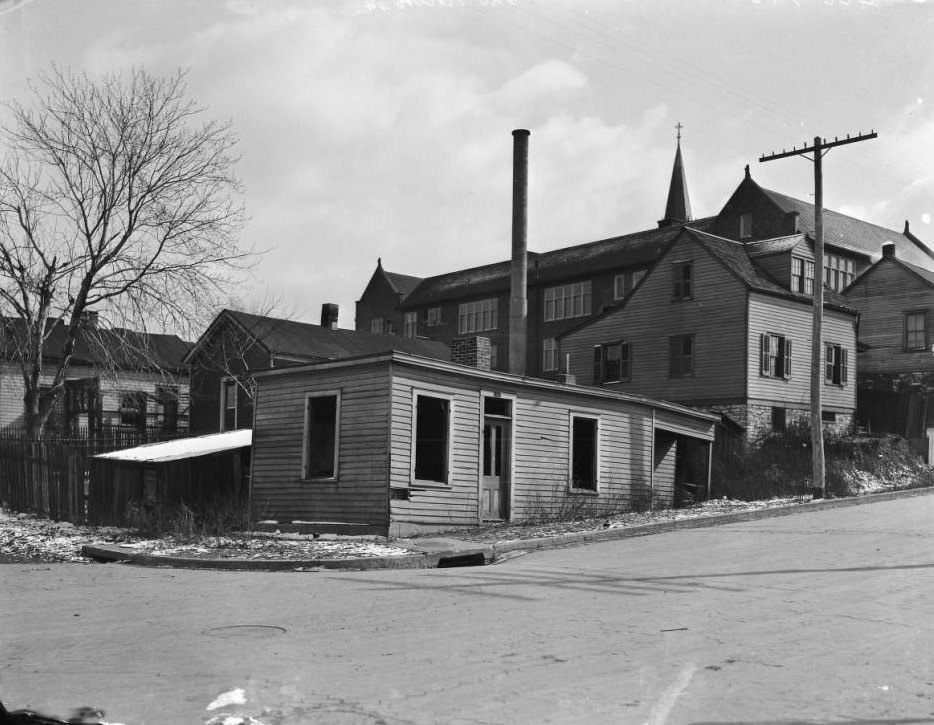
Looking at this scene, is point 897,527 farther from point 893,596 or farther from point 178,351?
point 178,351

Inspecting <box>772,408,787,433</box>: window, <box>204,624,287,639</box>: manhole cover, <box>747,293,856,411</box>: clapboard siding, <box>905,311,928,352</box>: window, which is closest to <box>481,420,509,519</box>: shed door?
<box>204,624,287,639</box>: manhole cover

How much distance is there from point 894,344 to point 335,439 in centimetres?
3057

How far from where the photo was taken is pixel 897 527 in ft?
60.5

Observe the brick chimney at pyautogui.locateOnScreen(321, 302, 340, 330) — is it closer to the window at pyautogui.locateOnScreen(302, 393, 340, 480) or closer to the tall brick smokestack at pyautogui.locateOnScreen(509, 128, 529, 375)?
the tall brick smokestack at pyautogui.locateOnScreen(509, 128, 529, 375)

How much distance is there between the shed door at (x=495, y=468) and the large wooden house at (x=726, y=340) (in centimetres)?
1636

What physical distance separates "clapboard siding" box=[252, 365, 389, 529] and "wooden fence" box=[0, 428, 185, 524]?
4.63 m

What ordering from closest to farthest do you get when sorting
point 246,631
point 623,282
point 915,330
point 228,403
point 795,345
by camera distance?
point 246,631 → point 795,345 → point 228,403 → point 915,330 → point 623,282

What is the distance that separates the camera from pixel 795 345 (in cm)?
3684

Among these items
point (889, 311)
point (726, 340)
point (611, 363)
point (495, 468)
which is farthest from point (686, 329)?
point (495, 468)

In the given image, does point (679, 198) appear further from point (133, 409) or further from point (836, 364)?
point (133, 409)

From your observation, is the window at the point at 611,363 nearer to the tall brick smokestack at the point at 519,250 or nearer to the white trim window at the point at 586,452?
the tall brick smokestack at the point at 519,250

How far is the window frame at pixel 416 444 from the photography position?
1855cm

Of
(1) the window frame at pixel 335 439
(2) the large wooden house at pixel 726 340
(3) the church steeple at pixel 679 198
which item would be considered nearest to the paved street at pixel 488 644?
(1) the window frame at pixel 335 439

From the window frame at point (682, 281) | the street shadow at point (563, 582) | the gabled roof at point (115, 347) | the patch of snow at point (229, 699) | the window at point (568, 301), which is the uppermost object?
the window at point (568, 301)
